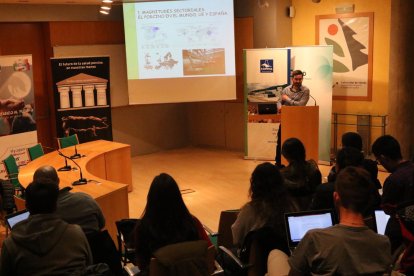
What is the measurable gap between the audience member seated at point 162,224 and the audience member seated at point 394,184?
48.0 inches

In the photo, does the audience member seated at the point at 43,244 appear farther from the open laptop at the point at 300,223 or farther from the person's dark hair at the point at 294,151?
the person's dark hair at the point at 294,151

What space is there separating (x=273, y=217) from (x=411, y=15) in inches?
223

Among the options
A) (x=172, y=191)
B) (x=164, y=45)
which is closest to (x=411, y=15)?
(x=164, y=45)

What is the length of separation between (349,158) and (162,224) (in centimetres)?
167

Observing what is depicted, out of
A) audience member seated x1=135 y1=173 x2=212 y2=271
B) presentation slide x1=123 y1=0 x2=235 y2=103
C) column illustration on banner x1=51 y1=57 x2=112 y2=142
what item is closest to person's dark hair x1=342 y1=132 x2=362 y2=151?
audience member seated x1=135 y1=173 x2=212 y2=271

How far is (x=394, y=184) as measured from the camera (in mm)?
3598

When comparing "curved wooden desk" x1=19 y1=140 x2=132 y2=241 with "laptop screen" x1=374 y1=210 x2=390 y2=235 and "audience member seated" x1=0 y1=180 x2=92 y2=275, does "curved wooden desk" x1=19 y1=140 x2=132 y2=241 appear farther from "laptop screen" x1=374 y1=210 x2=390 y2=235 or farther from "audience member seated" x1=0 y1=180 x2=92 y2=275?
"laptop screen" x1=374 y1=210 x2=390 y2=235

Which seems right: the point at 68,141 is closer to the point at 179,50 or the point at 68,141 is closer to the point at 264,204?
the point at 179,50

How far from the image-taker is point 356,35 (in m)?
8.95

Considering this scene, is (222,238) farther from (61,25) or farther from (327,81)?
(61,25)

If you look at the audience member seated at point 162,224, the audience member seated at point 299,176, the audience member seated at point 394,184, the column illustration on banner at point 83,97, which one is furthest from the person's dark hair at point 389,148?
the column illustration on banner at point 83,97

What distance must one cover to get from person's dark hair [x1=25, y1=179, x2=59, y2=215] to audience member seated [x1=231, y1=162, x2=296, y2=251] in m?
1.26

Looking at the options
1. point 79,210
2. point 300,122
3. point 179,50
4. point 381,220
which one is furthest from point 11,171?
point 381,220

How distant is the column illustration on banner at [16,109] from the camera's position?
754 cm
